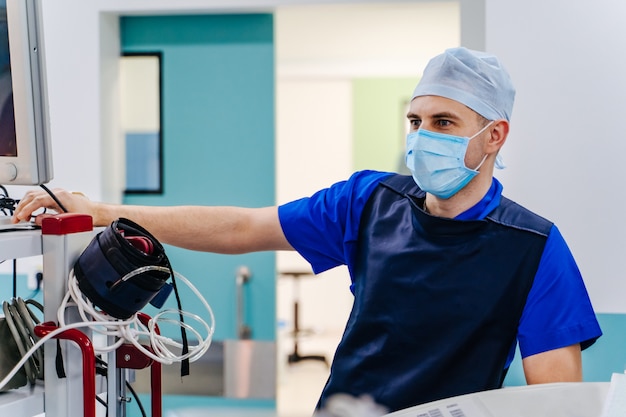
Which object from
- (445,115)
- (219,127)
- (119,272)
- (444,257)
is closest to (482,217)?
(444,257)

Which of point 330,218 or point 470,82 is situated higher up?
point 470,82

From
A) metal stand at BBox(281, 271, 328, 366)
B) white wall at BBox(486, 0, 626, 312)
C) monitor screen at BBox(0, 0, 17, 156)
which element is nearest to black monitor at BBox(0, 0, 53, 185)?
monitor screen at BBox(0, 0, 17, 156)

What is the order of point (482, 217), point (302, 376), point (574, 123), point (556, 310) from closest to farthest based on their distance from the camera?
point (556, 310) → point (482, 217) → point (574, 123) → point (302, 376)

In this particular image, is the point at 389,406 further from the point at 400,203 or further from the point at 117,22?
the point at 117,22

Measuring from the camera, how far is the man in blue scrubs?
130cm

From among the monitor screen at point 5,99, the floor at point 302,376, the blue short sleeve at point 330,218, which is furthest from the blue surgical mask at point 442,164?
the floor at point 302,376

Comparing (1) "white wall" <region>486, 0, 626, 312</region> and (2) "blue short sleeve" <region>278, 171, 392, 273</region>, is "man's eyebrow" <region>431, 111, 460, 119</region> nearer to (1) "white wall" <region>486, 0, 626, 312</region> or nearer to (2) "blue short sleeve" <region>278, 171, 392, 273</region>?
(2) "blue short sleeve" <region>278, 171, 392, 273</region>

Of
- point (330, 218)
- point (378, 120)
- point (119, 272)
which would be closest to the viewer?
point (119, 272)

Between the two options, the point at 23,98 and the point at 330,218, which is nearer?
the point at 23,98

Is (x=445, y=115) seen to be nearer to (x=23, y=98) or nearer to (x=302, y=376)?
(x=23, y=98)

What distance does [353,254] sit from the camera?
1543mm

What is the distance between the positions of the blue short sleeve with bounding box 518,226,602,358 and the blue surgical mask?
22cm

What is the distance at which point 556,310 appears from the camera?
1277 mm

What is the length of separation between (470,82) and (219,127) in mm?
1376
